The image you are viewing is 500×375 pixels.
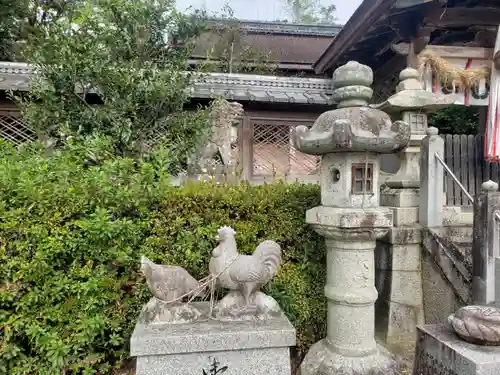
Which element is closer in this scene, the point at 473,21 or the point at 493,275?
the point at 493,275

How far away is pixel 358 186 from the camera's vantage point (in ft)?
11.3

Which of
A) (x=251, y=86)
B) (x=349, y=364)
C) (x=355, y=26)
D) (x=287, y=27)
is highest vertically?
(x=287, y=27)

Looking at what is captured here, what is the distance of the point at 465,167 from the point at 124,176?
5.39 metres

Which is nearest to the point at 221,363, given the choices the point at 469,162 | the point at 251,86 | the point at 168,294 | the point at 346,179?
the point at 168,294

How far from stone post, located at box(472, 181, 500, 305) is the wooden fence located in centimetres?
238

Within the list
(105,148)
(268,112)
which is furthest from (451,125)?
(105,148)

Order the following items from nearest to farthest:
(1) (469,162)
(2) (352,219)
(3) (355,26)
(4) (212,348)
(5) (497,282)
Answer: (4) (212,348) → (2) (352,219) → (5) (497,282) → (1) (469,162) → (3) (355,26)

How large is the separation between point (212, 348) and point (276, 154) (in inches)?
226

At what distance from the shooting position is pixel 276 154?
816cm

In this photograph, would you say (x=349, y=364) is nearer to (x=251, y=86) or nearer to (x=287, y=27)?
(x=251, y=86)

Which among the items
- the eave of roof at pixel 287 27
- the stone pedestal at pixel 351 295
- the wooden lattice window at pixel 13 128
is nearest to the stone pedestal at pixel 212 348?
the stone pedestal at pixel 351 295

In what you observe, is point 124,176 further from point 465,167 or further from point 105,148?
point 465,167

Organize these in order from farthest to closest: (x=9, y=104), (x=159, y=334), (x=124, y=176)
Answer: (x=9, y=104), (x=124, y=176), (x=159, y=334)

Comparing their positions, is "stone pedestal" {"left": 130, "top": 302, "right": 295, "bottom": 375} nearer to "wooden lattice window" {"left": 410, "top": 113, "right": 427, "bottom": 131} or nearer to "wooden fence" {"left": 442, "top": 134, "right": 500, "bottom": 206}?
"wooden lattice window" {"left": 410, "top": 113, "right": 427, "bottom": 131}
